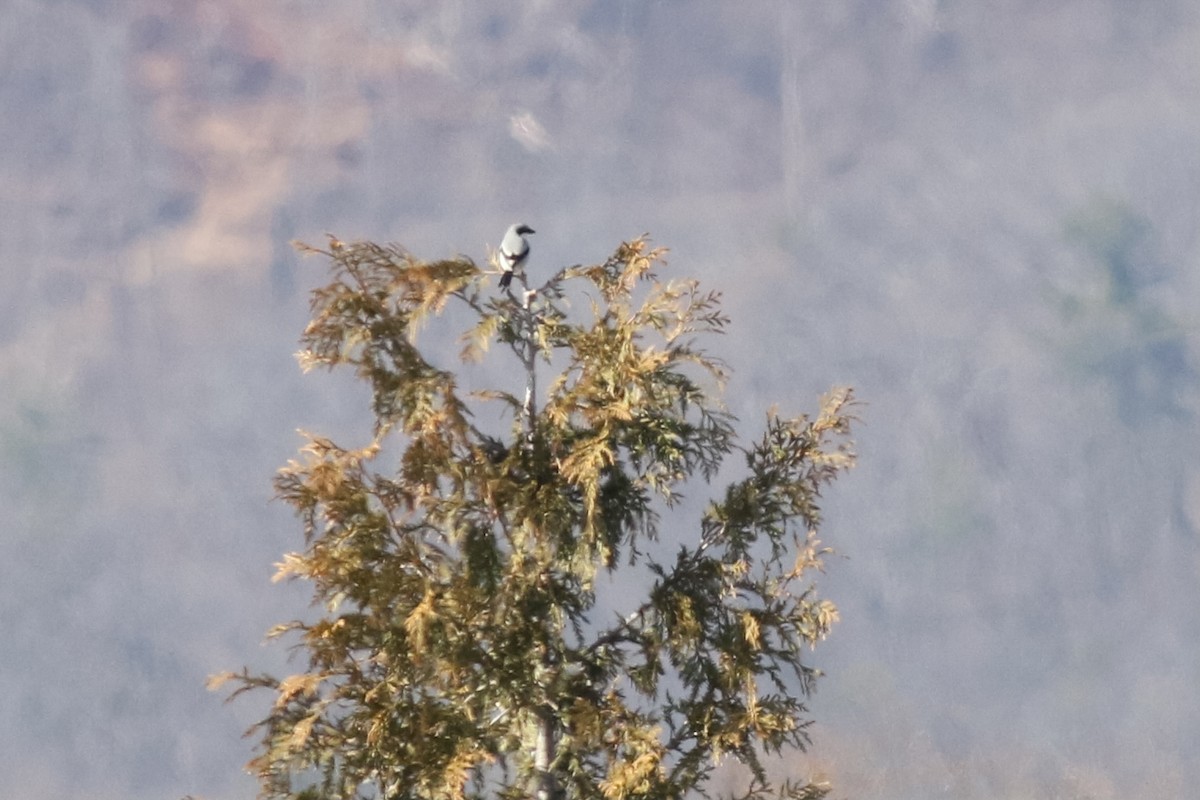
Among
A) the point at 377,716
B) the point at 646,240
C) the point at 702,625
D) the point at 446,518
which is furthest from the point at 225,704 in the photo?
the point at 646,240

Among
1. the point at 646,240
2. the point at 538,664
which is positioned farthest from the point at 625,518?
the point at 646,240

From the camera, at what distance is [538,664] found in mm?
11977

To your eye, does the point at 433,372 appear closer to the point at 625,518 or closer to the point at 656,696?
the point at 625,518

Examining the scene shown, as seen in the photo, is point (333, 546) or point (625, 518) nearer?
point (333, 546)

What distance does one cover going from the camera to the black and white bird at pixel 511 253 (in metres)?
13.0

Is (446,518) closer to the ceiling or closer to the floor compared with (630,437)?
closer to the floor

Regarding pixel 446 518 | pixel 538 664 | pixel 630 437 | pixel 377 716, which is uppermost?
Result: pixel 630 437

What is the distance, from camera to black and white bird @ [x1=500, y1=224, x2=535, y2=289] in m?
13.0

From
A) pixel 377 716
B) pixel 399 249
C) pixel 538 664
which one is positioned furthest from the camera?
pixel 399 249

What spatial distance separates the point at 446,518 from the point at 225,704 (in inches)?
98.9

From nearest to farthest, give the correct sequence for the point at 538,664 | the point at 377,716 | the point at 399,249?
the point at 377,716
the point at 538,664
the point at 399,249

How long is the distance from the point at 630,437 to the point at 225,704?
4.31 meters

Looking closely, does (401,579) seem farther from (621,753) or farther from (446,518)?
(621,753)

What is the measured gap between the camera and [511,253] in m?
13.0
